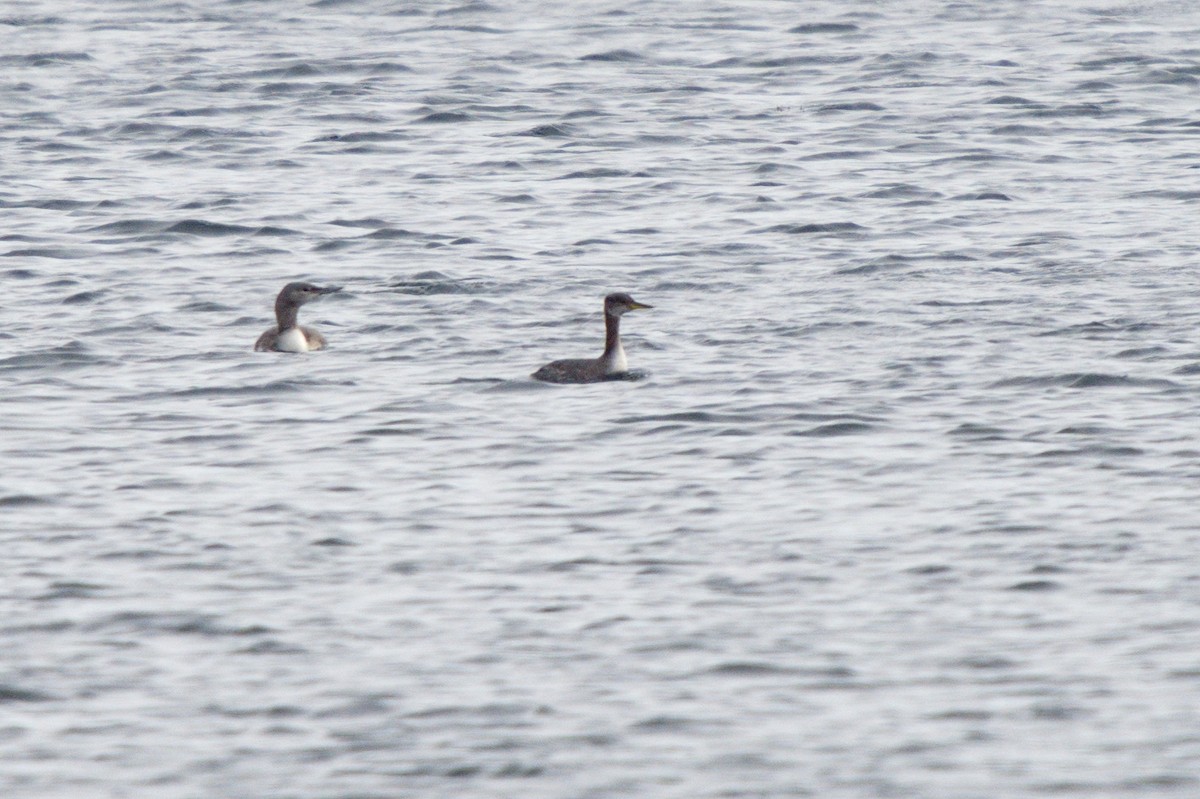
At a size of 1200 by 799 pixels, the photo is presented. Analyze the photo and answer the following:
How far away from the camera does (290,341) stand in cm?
2041

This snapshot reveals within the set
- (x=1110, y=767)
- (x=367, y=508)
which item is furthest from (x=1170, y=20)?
(x=1110, y=767)

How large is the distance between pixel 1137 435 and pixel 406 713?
7371mm

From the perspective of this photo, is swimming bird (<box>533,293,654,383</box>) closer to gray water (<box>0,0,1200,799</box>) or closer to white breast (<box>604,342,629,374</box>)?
white breast (<box>604,342,629,374</box>)

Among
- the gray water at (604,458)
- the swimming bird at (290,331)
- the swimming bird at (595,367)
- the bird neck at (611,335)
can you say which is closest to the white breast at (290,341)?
the swimming bird at (290,331)

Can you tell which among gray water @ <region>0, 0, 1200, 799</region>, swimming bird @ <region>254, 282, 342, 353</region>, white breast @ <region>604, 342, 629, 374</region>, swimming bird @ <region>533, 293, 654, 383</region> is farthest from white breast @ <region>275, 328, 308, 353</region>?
white breast @ <region>604, 342, 629, 374</region>

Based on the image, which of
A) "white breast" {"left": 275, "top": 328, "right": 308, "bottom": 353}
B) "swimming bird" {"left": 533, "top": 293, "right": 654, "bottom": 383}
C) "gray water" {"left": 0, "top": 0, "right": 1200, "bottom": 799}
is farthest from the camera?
"white breast" {"left": 275, "top": 328, "right": 308, "bottom": 353}

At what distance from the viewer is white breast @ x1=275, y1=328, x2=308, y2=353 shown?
20.4m

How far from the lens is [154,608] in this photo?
1331 centimetres

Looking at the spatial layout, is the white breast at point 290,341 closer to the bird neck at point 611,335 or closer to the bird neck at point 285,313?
the bird neck at point 285,313

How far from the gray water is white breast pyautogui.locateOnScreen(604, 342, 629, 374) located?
211mm

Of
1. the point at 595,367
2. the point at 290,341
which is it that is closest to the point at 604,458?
the point at 595,367

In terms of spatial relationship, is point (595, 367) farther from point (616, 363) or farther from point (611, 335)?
point (611, 335)

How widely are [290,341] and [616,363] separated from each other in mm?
3147

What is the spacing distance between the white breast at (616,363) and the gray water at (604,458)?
21 centimetres
